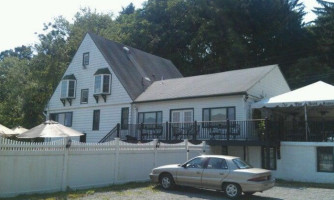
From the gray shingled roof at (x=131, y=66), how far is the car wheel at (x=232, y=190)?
49.9 ft

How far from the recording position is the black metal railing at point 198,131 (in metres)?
19.2

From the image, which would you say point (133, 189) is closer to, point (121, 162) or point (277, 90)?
point (121, 162)

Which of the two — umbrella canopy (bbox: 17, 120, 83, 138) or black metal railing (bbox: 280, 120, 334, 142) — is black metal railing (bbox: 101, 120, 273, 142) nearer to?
black metal railing (bbox: 280, 120, 334, 142)

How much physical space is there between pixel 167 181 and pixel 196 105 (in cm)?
1010

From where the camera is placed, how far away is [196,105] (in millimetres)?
22875

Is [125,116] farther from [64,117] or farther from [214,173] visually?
[214,173]

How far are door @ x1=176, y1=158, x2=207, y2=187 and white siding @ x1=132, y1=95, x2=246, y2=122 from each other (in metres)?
8.50

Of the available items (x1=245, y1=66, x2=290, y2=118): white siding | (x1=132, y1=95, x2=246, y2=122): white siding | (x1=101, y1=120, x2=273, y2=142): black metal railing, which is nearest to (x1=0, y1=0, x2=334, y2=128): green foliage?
(x1=245, y1=66, x2=290, y2=118): white siding

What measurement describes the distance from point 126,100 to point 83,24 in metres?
26.5

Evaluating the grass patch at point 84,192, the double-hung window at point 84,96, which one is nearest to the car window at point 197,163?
the grass patch at point 84,192

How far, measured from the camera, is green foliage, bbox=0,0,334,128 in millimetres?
40062

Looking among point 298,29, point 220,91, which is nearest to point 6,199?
point 220,91

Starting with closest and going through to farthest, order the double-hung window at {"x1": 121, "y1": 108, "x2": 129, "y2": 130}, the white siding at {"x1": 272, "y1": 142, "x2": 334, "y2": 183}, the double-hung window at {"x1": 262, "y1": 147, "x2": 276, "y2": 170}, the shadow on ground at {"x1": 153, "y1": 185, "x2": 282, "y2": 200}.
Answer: the shadow on ground at {"x1": 153, "y1": 185, "x2": 282, "y2": 200} → the white siding at {"x1": 272, "y1": 142, "x2": 334, "y2": 183} → the double-hung window at {"x1": 262, "y1": 147, "x2": 276, "y2": 170} → the double-hung window at {"x1": 121, "y1": 108, "x2": 129, "y2": 130}

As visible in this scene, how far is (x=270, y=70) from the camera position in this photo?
2409 cm
